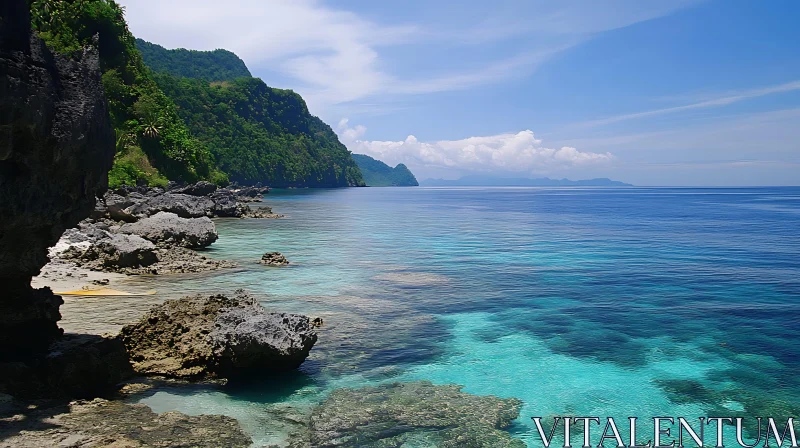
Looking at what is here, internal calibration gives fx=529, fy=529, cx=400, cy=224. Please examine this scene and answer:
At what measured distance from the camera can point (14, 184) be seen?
8.16 meters

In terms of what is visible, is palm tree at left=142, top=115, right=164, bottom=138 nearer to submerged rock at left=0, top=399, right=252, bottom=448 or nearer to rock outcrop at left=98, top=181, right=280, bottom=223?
rock outcrop at left=98, top=181, right=280, bottom=223

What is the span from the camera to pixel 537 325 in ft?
57.1

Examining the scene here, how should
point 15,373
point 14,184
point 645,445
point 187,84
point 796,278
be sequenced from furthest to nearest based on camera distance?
1. point 187,84
2. point 796,278
3. point 645,445
4. point 15,373
5. point 14,184

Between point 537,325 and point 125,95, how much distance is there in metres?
79.2

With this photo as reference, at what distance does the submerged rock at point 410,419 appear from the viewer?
9.15 metres

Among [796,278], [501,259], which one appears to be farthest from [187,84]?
[796,278]

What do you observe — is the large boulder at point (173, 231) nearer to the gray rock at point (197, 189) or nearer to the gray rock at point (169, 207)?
the gray rock at point (169, 207)

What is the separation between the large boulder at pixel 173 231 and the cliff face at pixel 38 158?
19.6 m

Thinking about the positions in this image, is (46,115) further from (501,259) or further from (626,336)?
(501,259)

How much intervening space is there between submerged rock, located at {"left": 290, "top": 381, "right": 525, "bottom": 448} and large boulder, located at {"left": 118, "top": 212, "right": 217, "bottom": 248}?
21.3 metres

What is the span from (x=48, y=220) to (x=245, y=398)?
4.78m

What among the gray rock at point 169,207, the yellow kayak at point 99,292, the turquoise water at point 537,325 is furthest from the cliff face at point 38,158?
the gray rock at point 169,207

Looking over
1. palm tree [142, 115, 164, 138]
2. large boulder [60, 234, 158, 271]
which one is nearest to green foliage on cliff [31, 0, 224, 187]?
palm tree [142, 115, 164, 138]

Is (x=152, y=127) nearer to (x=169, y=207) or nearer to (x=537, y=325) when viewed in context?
(x=169, y=207)
